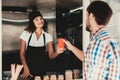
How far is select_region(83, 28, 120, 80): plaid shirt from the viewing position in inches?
92.7

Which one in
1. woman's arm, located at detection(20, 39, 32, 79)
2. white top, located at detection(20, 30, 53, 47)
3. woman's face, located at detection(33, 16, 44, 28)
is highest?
woman's face, located at detection(33, 16, 44, 28)

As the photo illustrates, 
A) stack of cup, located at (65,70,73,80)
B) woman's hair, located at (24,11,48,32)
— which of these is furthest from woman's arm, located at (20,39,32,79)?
stack of cup, located at (65,70,73,80)

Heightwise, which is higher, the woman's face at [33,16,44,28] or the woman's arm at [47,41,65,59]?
the woman's face at [33,16,44,28]

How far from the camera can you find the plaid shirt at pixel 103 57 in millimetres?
2354

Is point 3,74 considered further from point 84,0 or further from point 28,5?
point 84,0

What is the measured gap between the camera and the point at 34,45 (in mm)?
3002

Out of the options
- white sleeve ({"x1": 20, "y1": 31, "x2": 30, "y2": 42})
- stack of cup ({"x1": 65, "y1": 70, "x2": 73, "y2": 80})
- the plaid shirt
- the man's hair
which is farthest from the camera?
stack of cup ({"x1": 65, "y1": 70, "x2": 73, "y2": 80})

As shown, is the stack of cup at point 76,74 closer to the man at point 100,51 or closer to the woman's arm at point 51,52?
the woman's arm at point 51,52

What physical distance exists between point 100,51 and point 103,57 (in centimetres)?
5

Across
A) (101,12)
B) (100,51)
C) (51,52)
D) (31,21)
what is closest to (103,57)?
(100,51)

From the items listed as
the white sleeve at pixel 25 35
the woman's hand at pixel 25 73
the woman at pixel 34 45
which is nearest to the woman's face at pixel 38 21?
the woman at pixel 34 45

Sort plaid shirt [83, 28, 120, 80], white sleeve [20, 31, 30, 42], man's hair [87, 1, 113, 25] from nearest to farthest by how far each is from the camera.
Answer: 1. plaid shirt [83, 28, 120, 80]
2. man's hair [87, 1, 113, 25]
3. white sleeve [20, 31, 30, 42]

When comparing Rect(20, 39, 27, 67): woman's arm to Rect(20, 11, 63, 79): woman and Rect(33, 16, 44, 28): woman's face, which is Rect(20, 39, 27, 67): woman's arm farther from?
Rect(33, 16, 44, 28): woman's face

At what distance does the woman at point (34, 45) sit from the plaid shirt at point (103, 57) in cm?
62
